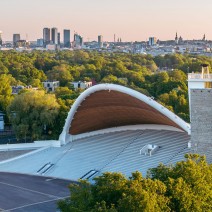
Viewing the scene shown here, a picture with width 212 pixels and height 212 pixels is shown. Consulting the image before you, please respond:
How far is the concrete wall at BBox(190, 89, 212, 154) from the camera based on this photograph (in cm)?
2967

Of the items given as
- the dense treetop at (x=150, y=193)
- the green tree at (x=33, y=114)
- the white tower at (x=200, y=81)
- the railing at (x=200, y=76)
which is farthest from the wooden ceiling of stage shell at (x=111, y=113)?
the dense treetop at (x=150, y=193)

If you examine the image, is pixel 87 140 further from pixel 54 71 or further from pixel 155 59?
pixel 155 59

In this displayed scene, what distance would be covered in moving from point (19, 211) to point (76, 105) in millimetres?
11699

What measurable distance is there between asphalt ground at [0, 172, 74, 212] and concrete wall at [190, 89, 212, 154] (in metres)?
9.20

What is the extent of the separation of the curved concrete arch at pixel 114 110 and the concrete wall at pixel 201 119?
3.43 meters

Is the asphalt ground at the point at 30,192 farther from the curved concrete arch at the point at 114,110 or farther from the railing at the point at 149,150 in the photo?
the curved concrete arch at the point at 114,110

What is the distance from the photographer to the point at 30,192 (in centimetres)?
3525

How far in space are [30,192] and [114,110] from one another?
9.79 m

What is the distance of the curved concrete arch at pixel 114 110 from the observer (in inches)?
1336

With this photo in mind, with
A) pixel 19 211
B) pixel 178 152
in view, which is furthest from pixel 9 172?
pixel 178 152


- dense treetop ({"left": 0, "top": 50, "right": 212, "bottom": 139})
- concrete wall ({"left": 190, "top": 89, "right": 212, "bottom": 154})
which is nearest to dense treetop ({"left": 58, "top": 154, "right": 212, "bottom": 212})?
concrete wall ({"left": 190, "top": 89, "right": 212, "bottom": 154})

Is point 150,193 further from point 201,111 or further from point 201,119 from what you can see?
point 201,111

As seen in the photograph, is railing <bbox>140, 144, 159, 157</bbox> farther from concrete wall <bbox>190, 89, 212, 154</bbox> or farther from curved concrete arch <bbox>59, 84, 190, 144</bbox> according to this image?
concrete wall <bbox>190, 89, 212, 154</bbox>

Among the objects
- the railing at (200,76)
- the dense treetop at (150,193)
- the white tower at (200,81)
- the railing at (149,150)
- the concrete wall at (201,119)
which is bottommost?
the railing at (149,150)
